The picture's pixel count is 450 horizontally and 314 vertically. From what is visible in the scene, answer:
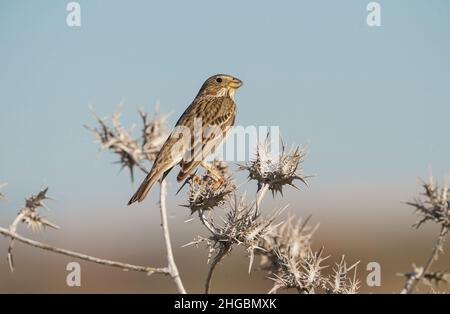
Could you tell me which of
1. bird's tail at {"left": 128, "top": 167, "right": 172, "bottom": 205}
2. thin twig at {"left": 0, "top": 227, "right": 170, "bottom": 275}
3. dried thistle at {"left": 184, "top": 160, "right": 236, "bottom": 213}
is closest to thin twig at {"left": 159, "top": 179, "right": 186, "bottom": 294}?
thin twig at {"left": 0, "top": 227, "right": 170, "bottom": 275}

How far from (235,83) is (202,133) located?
1862 millimetres

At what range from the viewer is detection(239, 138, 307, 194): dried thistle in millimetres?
5875

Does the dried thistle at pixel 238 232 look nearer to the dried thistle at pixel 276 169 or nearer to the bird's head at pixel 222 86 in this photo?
the dried thistle at pixel 276 169

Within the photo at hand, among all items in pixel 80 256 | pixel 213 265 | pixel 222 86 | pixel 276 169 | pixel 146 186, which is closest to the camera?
pixel 80 256

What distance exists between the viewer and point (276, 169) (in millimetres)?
5910

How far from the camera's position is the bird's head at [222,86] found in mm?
10133

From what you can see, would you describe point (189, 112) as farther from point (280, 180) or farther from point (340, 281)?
point (340, 281)

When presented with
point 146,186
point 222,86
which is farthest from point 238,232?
point 222,86

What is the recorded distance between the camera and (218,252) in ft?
17.6

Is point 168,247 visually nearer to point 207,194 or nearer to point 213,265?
point 213,265

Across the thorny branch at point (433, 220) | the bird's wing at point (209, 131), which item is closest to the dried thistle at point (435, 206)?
the thorny branch at point (433, 220)

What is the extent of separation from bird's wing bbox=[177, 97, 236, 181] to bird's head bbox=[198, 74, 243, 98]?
0.31 metres

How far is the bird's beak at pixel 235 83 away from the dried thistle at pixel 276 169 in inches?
164

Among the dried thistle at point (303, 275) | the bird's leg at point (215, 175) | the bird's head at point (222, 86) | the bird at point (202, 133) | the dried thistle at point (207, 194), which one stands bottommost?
the dried thistle at point (303, 275)
